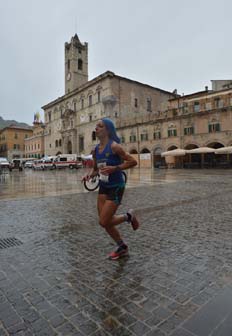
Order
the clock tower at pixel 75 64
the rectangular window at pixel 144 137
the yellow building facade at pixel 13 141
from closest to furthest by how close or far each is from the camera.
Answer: the rectangular window at pixel 144 137, the clock tower at pixel 75 64, the yellow building facade at pixel 13 141

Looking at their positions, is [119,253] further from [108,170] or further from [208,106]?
[208,106]

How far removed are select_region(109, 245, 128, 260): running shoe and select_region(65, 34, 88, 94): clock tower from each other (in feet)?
204

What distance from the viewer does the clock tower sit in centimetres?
6053

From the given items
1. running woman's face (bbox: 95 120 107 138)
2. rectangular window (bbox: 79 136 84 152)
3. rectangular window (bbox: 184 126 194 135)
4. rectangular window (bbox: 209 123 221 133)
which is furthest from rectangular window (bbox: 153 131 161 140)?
running woman's face (bbox: 95 120 107 138)

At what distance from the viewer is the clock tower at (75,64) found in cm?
6053

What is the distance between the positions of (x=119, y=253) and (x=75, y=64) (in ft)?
213

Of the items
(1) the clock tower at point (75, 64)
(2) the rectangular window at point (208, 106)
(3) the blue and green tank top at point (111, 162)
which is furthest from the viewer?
(1) the clock tower at point (75, 64)

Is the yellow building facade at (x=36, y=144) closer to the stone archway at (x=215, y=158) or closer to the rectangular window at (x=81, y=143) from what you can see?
the rectangular window at (x=81, y=143)

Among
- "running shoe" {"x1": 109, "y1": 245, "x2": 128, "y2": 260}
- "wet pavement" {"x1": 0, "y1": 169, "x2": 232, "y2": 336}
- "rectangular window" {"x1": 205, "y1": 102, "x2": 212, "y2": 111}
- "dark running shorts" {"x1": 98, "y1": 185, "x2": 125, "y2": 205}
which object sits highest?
"rectangular window" {"x1": 205, "y1": 102, "x2": 212, "y2": 111}

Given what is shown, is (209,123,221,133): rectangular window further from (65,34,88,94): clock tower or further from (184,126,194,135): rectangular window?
(65,34,88,94): clock tower

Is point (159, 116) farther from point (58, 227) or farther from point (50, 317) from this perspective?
point (50, 317)

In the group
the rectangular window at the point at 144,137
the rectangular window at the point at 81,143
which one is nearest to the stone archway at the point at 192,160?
the rectangular window at the point at 144,137

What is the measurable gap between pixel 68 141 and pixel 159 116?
28036 mm

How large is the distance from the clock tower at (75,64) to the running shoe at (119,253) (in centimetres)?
6224
